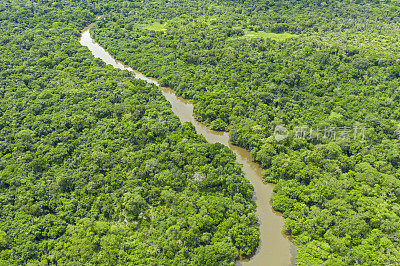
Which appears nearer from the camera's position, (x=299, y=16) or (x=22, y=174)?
(x=22, y=174)

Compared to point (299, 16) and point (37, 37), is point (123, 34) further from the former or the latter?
point (299, 16)

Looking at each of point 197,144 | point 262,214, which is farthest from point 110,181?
point 262,214

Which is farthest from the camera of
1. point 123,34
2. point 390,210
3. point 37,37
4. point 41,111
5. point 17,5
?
point 17,5

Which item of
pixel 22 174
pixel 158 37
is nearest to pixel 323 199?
pixel 22 174

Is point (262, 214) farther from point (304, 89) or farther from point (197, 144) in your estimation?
point (304, 89)

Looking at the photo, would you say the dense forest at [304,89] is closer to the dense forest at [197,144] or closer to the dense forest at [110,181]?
the dense forest at [197,144]
